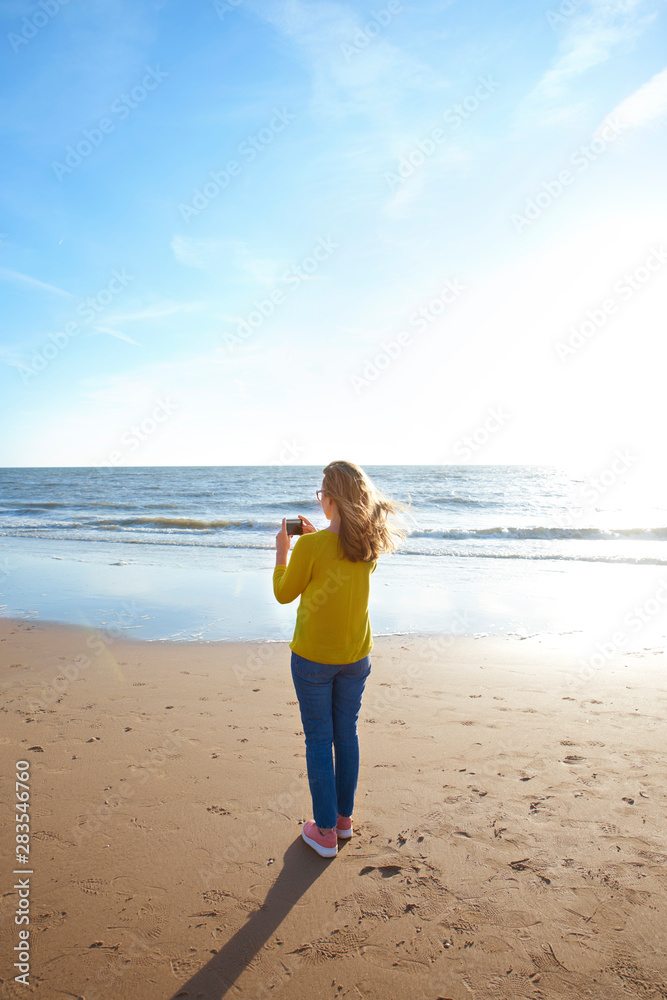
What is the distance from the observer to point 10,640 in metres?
6.53

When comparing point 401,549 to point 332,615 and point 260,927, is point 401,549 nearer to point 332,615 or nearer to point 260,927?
point 332,615

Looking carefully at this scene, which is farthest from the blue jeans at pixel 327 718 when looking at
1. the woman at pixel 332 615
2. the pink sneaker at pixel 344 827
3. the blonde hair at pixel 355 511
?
the blonde hair at pixel 355 511

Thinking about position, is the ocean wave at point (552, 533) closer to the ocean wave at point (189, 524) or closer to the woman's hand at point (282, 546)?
the ocean wave at point (189, 524)

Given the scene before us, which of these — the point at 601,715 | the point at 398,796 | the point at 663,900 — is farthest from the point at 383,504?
the point at 601,715

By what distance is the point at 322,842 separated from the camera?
2836mm

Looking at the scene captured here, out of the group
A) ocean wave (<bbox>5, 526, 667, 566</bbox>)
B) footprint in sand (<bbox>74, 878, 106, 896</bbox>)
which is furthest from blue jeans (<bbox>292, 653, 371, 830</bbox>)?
ocean wave (<bbox>5, 526, 667, 566</bbox>)

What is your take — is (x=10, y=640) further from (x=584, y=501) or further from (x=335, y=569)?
(x=584, y=501)

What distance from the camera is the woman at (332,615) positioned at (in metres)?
2.71

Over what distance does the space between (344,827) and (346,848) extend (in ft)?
0.32

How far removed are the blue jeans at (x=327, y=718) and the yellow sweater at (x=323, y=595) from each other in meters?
0.09

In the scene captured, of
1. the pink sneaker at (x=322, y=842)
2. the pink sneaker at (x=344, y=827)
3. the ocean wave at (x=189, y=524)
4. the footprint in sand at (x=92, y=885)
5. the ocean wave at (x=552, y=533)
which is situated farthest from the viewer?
the ocean wave at (x=189, y=524)

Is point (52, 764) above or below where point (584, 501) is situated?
below

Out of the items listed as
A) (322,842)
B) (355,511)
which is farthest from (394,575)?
(355,511)

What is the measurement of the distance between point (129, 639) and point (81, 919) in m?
4.47
